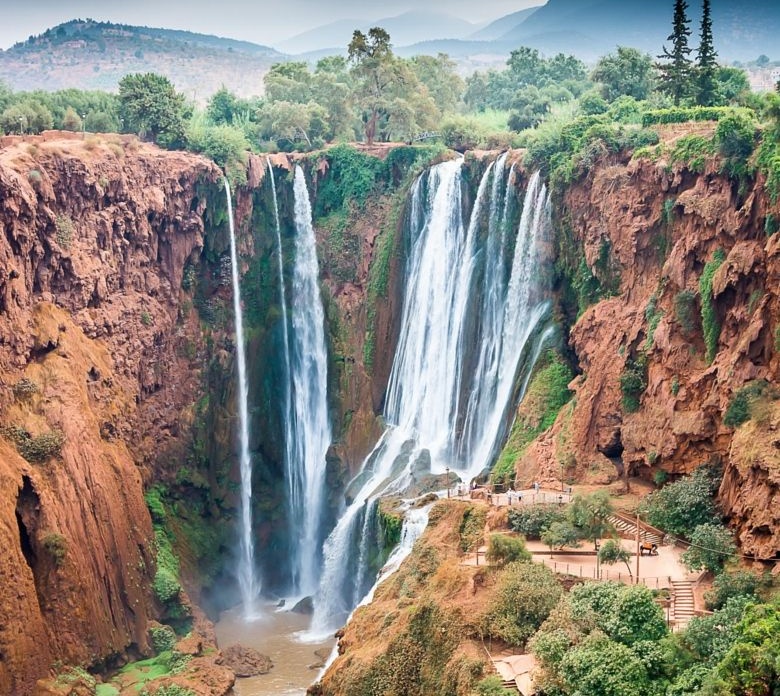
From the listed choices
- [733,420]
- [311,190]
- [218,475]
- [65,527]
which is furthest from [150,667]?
[311,190]

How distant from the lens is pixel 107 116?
58.9m

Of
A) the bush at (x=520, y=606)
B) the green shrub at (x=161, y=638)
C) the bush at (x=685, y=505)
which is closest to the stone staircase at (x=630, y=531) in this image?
the bush at (x=685, y=505)

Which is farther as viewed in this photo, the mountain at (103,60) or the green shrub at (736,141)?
the mountain at (103,60)

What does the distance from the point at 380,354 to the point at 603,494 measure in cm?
2137

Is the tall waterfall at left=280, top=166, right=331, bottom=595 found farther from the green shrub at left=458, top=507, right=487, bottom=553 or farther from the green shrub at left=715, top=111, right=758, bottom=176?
the green shrub at left=715, top=111, right=758, bottom=176

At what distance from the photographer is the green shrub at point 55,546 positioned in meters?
39.7

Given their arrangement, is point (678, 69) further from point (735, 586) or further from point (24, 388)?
point (24, 388)

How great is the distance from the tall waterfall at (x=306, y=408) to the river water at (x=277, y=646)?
145 inches

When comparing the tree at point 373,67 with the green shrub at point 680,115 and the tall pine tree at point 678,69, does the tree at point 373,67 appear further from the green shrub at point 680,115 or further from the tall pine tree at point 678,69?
the green shrub at point 680,115

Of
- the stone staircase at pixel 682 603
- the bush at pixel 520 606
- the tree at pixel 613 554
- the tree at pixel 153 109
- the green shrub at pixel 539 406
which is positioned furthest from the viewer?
the tree at pixel 153 109

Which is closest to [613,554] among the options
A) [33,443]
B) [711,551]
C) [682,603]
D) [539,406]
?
[682,603]

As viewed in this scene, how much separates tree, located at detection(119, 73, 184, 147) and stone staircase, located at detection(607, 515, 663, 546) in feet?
101

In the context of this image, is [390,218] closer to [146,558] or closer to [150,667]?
[146,558]

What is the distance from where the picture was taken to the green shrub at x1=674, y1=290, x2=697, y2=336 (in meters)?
38.2
